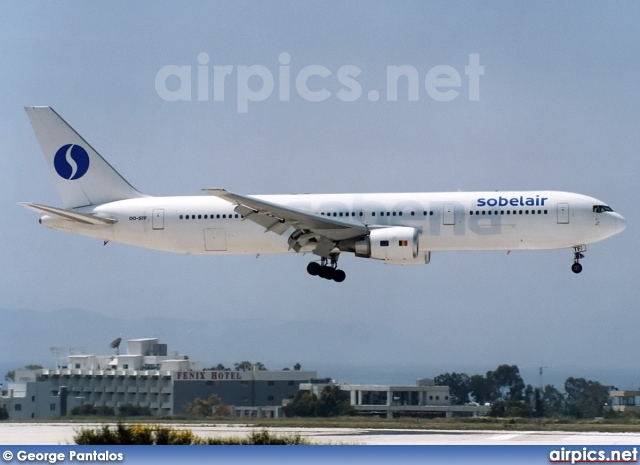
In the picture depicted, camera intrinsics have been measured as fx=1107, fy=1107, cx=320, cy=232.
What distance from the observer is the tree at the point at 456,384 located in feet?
177

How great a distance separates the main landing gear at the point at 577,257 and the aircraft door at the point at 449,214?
5921 mm

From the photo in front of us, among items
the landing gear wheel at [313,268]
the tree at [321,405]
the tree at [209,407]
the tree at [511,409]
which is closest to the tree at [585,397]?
the tree at [511,409]

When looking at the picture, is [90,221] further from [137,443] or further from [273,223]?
[137,443]

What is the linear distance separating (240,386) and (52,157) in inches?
629

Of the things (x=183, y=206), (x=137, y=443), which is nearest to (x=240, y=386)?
(x=183, y=206)

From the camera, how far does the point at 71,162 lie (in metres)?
56.8

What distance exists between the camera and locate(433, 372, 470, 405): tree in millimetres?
53859

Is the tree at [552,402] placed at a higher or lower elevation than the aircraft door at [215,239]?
lower

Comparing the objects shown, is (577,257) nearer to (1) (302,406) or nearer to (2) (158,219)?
(1) (302,406)

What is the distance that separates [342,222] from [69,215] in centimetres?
1311

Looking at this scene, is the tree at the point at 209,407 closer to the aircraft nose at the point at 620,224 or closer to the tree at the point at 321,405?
the tree at the point at 321,405

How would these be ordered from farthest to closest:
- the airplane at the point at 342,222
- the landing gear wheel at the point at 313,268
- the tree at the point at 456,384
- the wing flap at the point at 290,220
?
the tree at the point at 456,384 < the landing gear wheel at the point at 313,268 < the airplane at the point at 342,222 < the wing flap at the point at 290,220

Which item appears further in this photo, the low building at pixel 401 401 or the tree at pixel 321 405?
the low building at pixel 401 401

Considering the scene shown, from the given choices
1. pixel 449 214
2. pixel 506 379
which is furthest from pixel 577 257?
pixel 506 379
